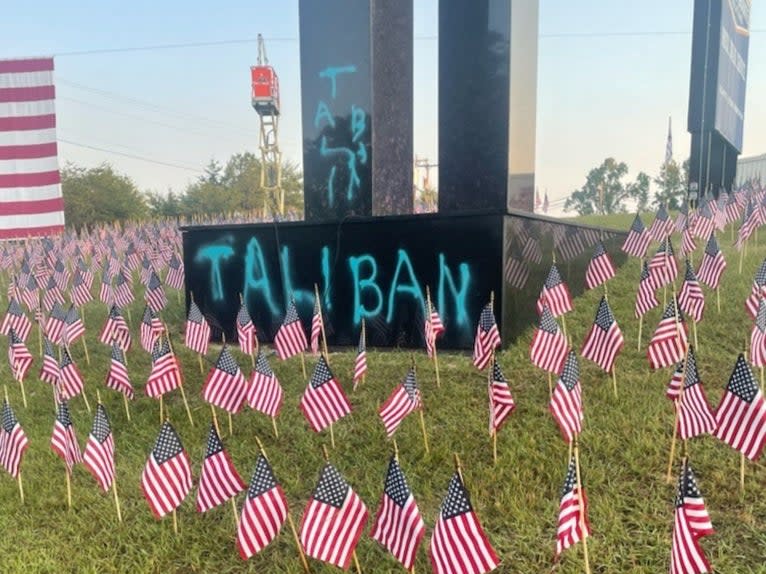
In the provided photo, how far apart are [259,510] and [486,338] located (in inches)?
120

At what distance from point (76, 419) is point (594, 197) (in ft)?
311

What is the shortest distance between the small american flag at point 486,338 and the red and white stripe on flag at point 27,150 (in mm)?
20259

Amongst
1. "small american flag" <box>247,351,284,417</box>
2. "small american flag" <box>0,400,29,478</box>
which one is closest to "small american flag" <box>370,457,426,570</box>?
"small american flag" <box>247,351,284,417</box>

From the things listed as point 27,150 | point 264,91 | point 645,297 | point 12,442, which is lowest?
point 12,442

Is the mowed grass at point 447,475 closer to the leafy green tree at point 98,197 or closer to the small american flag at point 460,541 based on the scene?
the small american flag at point 460,541

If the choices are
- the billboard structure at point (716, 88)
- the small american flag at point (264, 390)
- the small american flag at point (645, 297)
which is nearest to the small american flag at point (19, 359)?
the small american flag at point (264, 390)

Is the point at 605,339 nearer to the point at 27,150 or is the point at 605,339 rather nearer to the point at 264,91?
the point at 27,150

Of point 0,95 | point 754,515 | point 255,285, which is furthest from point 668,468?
point 0,95

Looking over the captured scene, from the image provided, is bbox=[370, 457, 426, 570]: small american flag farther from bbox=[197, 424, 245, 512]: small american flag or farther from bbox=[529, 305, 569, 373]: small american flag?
bbox=[529, 305, 569, 373]: small american flag

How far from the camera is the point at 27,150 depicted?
2167 centimetres

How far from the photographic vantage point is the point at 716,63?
21594 mm

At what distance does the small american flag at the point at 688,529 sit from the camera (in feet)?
8.99

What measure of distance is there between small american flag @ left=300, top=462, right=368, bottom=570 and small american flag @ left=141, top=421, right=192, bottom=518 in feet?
3.77

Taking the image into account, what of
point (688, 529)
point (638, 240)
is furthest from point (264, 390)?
point (638, 240)
